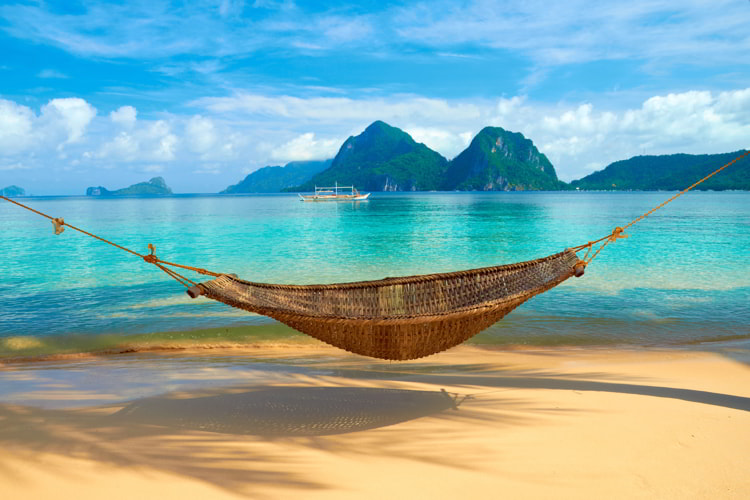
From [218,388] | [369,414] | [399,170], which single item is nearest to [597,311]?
[369,414]

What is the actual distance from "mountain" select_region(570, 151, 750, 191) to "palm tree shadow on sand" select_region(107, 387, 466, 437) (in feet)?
288

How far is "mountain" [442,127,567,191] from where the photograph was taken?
385ft

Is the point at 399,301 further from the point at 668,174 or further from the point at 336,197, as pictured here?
the point at 668,174

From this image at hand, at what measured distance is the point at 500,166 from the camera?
119 metres

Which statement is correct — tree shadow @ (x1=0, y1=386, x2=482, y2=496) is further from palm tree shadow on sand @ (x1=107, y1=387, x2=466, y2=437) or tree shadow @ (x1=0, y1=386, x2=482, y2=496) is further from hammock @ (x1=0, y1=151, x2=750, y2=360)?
hammock @ (x1=0, y1=151, x2=750, y2=360)

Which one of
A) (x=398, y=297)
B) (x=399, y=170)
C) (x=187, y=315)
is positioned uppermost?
(x=399, y=170)

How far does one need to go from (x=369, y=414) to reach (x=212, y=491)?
1.12m

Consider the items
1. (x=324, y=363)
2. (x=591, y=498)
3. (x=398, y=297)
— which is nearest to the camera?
(x=591, y=498)

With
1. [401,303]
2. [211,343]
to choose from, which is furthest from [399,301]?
[211,343]

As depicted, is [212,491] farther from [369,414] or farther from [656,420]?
[656,420]

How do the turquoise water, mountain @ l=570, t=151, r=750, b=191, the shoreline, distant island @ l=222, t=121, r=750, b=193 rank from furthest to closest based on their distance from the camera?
distant island @ l=222, t=121, r=750, b=193 → mountain @ l=570, t=151, r=750, b=191 → the turquoise water → the shoreline

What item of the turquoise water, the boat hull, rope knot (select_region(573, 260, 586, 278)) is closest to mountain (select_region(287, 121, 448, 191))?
the boat hull

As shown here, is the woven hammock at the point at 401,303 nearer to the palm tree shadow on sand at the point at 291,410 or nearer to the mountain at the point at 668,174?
the palm tree shadow on sand at the point at 291,410

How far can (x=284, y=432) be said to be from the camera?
2631mm
